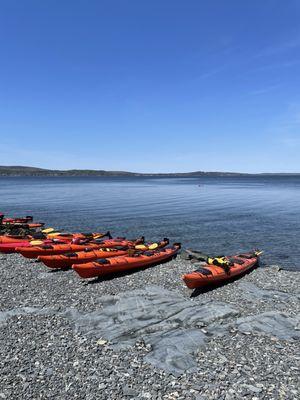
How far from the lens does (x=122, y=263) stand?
19.7 m

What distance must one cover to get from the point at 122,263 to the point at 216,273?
17.1 feet

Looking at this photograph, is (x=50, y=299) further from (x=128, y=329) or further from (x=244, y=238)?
(x=244, y=238)

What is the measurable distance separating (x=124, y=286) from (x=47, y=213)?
119 ft

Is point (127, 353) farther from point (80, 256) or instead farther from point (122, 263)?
point (80, 256)

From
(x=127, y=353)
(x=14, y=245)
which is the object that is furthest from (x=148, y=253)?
(x=127, y=353)

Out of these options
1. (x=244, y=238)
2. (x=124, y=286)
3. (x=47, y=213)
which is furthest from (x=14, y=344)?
(x=47, y=213)

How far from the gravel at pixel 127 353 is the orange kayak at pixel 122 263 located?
1035mm

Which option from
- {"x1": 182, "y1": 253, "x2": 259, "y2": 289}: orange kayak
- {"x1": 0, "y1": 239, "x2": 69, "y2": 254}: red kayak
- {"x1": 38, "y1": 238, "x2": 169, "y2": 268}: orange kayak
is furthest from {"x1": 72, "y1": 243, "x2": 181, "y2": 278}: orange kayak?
{"x1": 0, "y1": 239, "x2": 69, "y2": 254}: red kayak

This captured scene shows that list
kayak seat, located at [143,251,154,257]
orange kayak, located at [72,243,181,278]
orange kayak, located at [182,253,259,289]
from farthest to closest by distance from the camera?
kayak seat, located at [143,251,154,257]
orange kayak, located at [72,243,181,278]
orange kayak, located at [182,253,259,289]

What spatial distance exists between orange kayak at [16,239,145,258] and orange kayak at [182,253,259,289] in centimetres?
820

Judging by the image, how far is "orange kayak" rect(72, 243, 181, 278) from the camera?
18016 millimetres

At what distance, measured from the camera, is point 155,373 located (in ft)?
31.5

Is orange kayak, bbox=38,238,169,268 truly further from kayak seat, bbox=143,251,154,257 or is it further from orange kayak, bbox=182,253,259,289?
orange kayak, bbox=182,253,259,289

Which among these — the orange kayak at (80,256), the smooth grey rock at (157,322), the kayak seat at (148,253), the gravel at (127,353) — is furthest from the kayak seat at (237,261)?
the orange kayak at (80,256)
